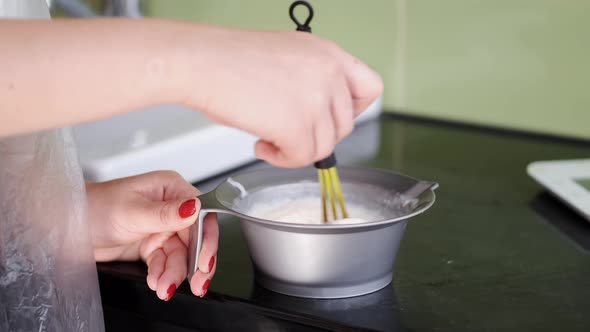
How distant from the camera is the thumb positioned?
749 mm

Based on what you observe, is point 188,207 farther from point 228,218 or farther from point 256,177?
point 228,218

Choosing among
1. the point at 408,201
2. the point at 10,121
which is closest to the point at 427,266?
the point at 408,201

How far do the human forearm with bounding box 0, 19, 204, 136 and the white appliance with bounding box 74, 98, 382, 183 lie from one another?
0.49m

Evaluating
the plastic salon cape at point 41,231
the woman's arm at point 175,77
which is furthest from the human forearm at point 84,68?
the plastic salon cape at point 41,231

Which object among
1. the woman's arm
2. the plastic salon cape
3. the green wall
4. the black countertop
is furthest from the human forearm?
the green wall

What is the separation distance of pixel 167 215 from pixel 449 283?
287 mm

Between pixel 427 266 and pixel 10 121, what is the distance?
45 centimetres

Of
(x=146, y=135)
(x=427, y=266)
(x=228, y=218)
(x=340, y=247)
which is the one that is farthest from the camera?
(x=146, y=135)

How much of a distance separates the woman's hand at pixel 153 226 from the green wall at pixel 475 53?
0.66m

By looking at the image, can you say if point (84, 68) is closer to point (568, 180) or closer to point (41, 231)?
point (41, 231)

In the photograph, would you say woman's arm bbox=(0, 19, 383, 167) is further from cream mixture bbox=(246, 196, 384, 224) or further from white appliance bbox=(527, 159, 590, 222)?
white appliance bbox=(527, 159, 590, 222)

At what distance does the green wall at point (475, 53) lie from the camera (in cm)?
125

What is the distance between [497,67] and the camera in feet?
4.32

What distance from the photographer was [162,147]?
3.60 feet
